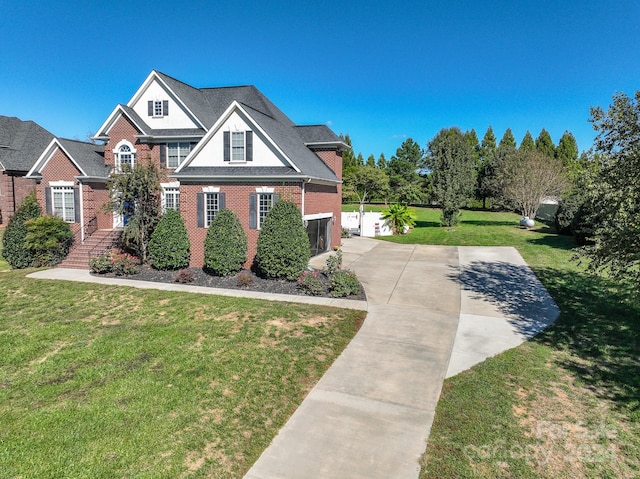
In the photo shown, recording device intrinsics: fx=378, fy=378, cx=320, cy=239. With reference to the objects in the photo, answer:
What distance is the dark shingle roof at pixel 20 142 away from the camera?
29.6 metres

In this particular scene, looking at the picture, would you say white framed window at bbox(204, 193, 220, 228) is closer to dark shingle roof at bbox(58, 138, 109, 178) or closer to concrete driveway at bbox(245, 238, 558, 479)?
dark shingle roof at bbox(58, 138, 109, 178)

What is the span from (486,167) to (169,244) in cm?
5938

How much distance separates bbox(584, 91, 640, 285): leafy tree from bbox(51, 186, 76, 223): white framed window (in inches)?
895

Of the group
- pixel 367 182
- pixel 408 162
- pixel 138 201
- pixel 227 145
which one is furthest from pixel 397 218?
pixel 408 162

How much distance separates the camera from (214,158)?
18.2m

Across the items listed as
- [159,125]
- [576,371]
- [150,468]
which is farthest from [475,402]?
[159,125]

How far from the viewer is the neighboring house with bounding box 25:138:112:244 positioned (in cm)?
1989

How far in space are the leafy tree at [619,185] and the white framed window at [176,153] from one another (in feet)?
59.5

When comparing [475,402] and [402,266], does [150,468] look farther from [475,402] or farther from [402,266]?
[402,266]

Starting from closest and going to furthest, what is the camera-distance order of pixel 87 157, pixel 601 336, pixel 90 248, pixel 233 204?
pixel 601 336 < pixel 233 204 < pixel 90 248 < pixel 87 157

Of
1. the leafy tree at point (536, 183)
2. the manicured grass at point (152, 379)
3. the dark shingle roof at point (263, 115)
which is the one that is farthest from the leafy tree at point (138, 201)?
the leafy tree at point (536, 183)

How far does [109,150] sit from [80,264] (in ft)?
22.8

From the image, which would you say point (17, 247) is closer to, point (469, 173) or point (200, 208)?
point (200, 208)

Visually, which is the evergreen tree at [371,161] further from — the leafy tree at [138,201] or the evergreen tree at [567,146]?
the leafy tree at [138,201]
